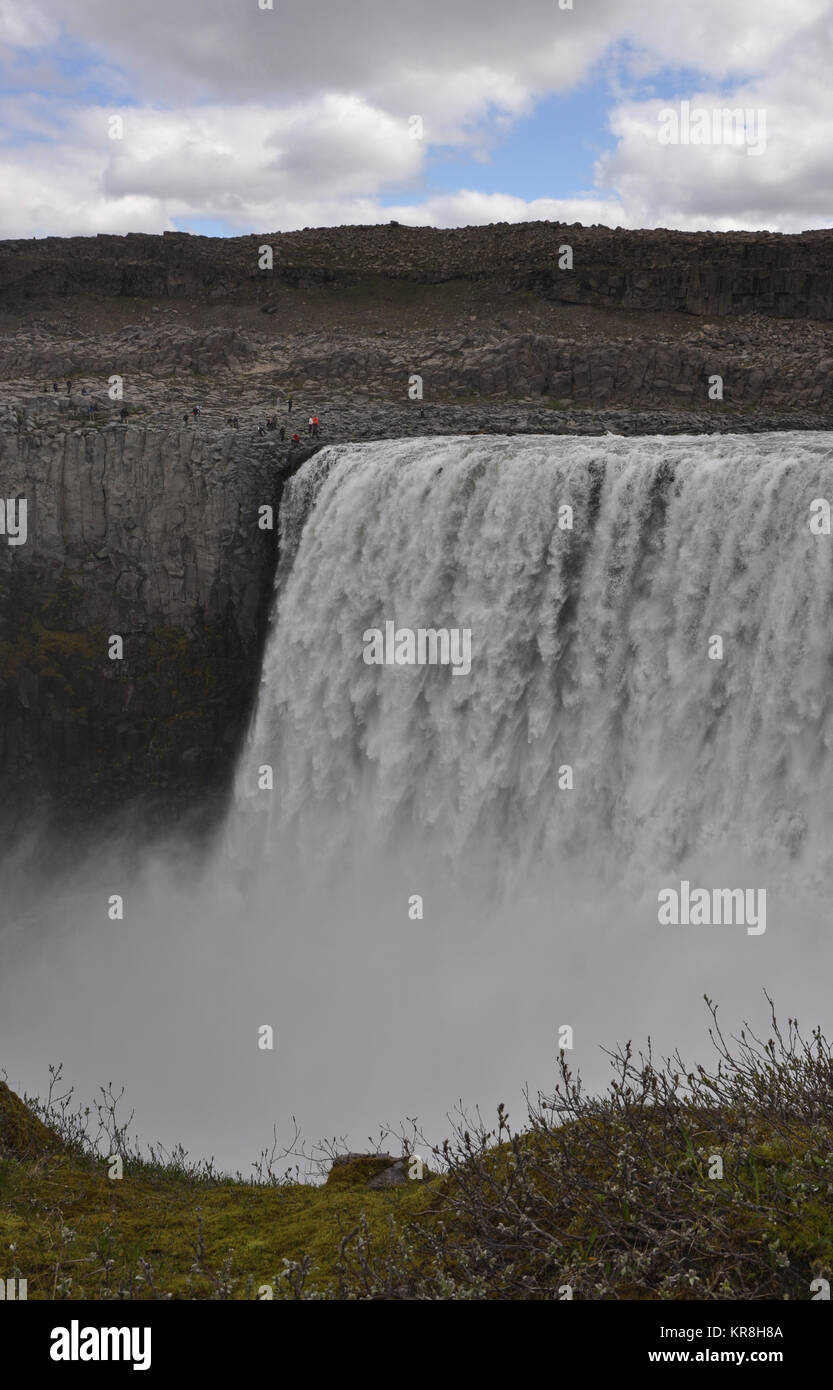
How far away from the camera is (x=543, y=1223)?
19.0 feet

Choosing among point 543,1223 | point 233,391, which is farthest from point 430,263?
point 543,1223

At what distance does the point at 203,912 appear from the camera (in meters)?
25.9

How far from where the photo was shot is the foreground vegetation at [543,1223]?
5166 mm

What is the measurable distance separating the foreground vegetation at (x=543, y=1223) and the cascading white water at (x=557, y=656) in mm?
11909

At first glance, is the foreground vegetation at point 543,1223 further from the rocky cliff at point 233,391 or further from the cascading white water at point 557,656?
the rocky cliff at point 233,391

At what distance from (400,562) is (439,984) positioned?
943cm

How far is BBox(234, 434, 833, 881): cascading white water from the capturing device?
18156 millimetres
